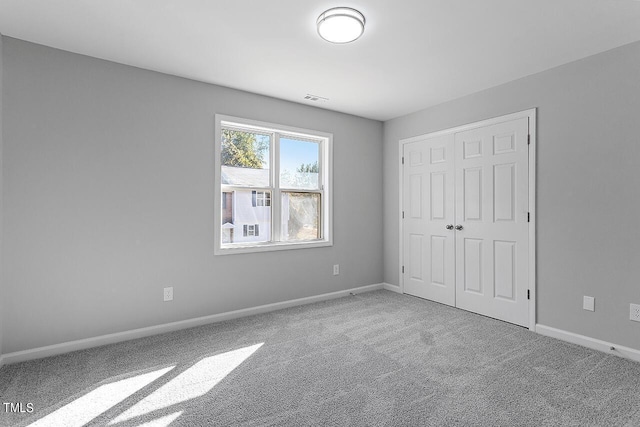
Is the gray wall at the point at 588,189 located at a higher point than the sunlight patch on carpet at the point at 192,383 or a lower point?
higher

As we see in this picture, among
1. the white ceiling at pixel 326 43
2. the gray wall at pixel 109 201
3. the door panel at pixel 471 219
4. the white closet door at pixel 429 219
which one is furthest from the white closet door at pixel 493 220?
the gray wall at pixel 109 201

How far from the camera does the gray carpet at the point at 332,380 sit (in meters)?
1.85

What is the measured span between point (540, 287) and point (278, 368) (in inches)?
98.4

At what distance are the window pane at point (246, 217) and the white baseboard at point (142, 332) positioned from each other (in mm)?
763

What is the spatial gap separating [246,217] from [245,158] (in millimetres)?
664

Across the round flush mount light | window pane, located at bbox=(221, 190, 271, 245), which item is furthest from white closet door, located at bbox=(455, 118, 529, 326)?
window pane, located at bbox=(221, 190, 271, 245)

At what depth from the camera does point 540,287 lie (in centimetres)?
310

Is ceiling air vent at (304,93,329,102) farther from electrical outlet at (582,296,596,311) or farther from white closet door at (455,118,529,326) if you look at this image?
electrical outlet at (582,296,596,311)

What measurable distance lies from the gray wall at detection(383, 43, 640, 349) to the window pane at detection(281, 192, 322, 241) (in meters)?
2.38

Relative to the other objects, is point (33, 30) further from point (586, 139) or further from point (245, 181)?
point (586, 139)

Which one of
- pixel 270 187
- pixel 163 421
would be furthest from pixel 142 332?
pixel 270 187

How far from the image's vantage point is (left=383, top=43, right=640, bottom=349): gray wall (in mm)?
2564

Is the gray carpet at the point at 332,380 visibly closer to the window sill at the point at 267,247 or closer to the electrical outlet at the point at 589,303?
the electrical outlet at the point at 589,303

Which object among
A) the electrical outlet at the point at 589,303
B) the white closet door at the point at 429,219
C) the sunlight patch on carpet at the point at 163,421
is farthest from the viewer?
the white closet door at the point at 429,219
